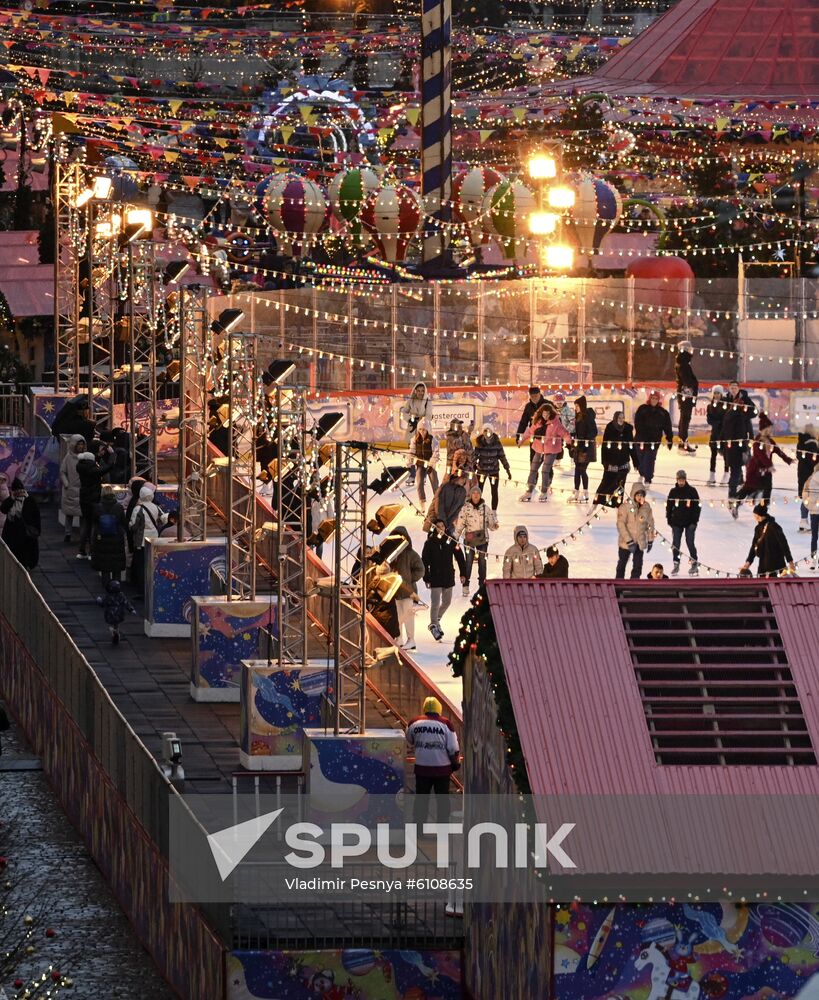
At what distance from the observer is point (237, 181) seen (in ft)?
161

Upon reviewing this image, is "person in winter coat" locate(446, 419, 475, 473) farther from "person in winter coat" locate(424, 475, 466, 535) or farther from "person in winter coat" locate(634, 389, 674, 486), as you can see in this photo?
"person in winter coat" locate(424, 475, 466, 535)

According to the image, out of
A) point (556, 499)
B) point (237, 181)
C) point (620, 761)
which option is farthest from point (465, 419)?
point (620, 761)

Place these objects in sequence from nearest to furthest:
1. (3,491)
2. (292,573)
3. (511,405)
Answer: (292,573) → (3,491) → (511,405)

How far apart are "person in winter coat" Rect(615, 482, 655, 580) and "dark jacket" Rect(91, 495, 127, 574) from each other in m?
4.85

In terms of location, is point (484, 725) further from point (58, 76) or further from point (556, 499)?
point (58, 76)

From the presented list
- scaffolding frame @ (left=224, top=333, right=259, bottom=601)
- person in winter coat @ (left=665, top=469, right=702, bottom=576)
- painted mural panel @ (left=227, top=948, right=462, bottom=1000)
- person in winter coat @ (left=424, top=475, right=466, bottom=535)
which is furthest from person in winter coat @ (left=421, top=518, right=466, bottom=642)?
painted mural panel @ (left=227, top=948, right=462, bottom=1000)

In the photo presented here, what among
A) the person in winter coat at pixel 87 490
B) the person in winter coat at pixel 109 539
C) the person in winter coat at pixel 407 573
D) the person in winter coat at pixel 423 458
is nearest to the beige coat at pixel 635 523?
the person in winter coat at pixel 407 573

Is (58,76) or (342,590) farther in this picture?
(58,76)

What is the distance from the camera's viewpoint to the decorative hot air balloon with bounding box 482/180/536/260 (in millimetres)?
49688

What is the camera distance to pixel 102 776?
19.6 m

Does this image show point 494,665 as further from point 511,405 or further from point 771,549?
point 511,405

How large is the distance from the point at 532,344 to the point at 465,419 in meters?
1.66

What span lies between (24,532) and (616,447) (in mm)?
7614

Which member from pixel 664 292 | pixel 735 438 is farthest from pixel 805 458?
pixel 664 292
